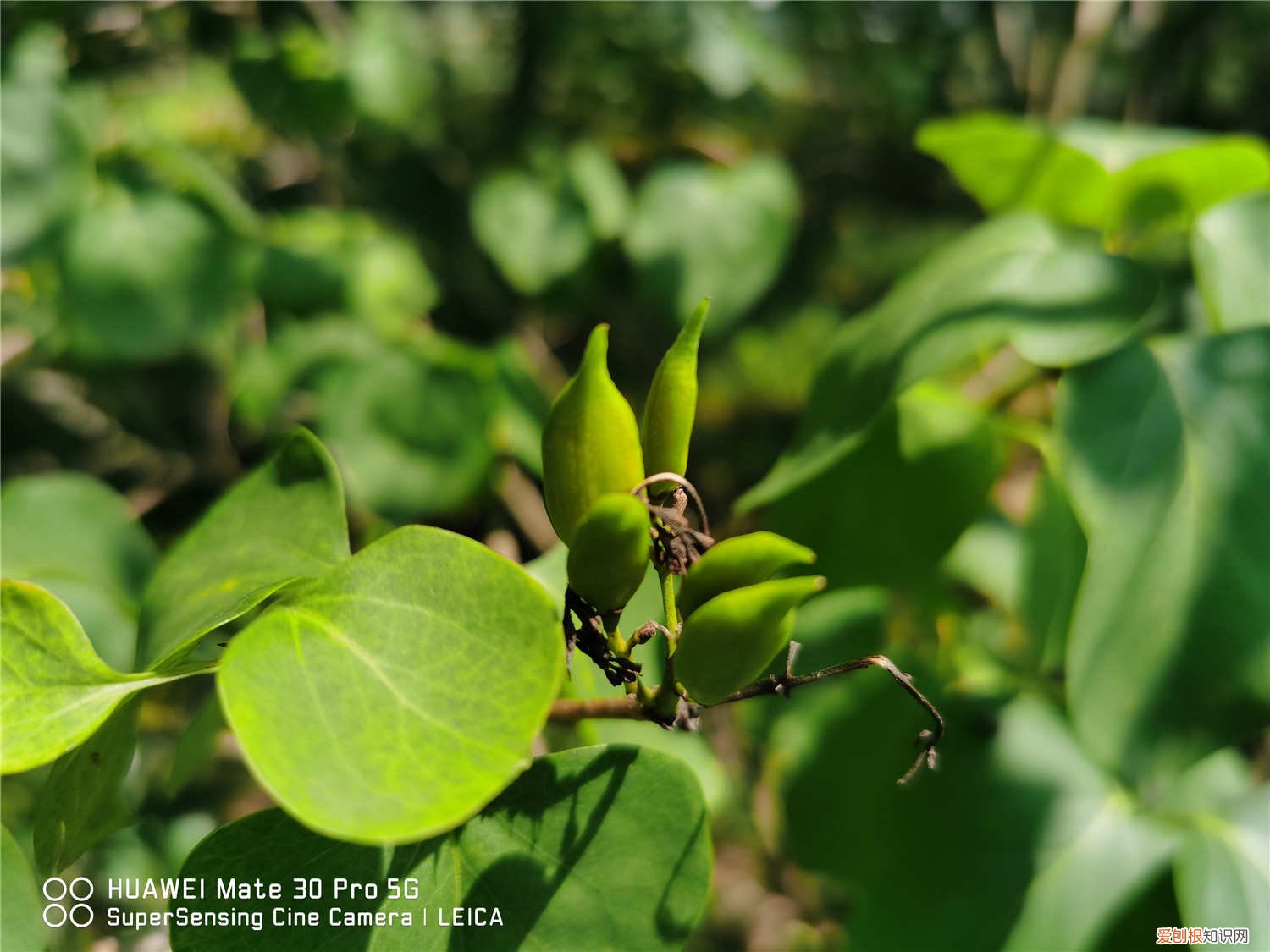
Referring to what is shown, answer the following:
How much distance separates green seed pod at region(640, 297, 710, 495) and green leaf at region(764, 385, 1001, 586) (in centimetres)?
19

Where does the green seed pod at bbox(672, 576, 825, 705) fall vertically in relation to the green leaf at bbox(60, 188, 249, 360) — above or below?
above

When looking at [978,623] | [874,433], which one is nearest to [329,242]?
[874,433]

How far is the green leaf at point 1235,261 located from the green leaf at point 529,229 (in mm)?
471

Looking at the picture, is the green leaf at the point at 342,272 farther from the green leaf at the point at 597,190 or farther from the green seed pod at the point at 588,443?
the green seed pod at the point at 588,443

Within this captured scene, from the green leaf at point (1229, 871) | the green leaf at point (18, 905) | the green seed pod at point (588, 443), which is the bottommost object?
the green leaf at point (1229, 871)

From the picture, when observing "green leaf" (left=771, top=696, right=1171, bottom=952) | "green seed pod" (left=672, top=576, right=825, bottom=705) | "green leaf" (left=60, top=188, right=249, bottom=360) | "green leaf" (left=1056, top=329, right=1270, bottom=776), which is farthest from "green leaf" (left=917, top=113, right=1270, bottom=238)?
"green leaf" (left=60, top=188, right=249, bottom=360)

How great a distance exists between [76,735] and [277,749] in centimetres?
7

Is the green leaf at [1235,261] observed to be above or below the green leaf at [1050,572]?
above

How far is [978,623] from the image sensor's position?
2.42 feet

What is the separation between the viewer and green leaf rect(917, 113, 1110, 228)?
460 millimetres

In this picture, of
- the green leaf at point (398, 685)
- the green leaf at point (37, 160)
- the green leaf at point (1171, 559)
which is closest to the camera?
the green leaf at point (398, 685)

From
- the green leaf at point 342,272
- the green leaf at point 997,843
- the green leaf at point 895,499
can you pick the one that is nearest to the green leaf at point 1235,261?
the green leaf at point 895,499

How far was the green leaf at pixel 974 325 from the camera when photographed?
343 mm

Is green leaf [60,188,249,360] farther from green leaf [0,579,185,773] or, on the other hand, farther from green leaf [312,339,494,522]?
green leaf [0,579,185,773]
